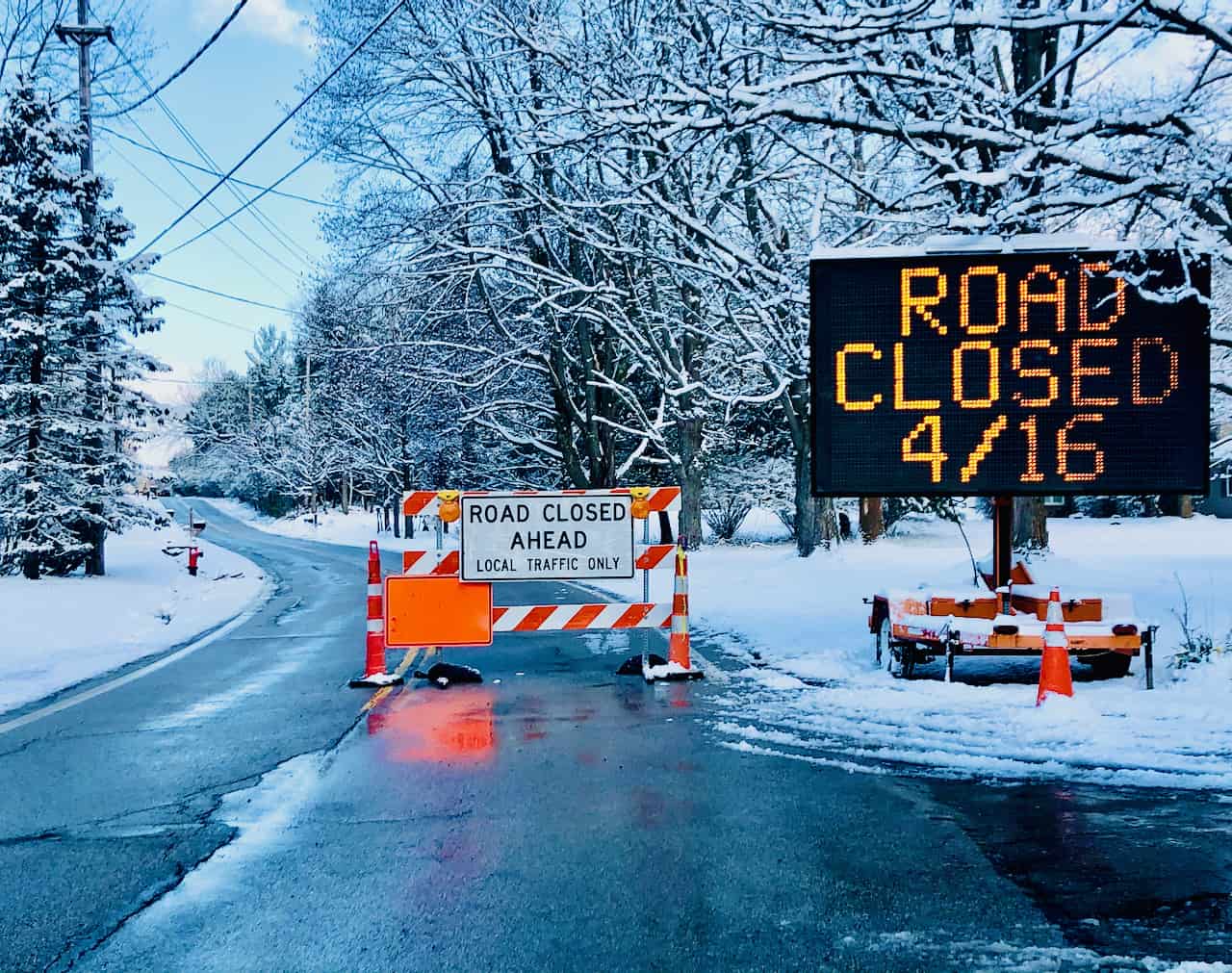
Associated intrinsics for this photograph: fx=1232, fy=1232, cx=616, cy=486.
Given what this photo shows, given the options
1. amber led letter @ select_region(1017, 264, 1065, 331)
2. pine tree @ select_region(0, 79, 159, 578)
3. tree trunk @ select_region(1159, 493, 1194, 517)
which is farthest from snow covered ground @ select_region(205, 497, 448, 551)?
amber led letter @ select_region(1017, 264, 1065, 331)

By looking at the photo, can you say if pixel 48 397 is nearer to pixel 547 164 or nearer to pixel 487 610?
pixel 547 164

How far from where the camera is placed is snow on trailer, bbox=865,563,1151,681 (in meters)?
9.34

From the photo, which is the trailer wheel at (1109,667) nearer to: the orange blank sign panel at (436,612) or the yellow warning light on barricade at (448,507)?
the orange blank sign panel at (436,612)

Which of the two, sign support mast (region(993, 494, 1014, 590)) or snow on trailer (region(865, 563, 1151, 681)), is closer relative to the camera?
snow on trailer (region(865, 563, 1151, 681))

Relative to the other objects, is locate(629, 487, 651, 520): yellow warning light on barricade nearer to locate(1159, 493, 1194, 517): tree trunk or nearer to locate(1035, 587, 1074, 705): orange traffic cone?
locate(1035, 587, 1074, 705): orange traffic cone

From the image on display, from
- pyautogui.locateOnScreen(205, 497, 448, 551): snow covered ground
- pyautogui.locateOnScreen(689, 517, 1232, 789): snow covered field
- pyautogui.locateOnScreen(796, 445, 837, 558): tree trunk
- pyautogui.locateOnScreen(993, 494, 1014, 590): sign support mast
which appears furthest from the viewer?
pyautogui.locateOnScreen(205, 497, 448, 551): snow covered ground

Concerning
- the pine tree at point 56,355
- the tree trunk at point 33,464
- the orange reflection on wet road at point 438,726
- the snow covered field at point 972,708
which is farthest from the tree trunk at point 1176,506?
the orange reflection on wet road at point 438,726

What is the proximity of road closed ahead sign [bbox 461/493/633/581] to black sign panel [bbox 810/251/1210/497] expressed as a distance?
97.3 inches

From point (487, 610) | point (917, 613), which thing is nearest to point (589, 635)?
point (487, 610)

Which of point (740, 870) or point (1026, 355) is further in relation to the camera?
point (1026, 355)

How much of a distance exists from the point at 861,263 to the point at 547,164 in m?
12.9

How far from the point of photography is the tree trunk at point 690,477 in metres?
32.6

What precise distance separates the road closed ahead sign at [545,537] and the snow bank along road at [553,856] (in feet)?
7.48

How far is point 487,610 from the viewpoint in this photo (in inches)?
425
